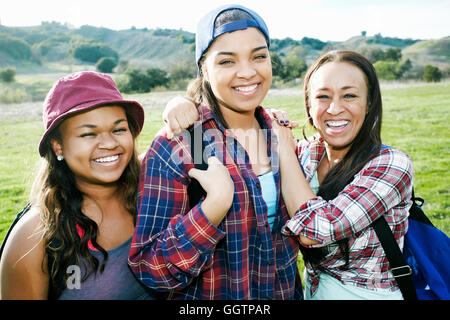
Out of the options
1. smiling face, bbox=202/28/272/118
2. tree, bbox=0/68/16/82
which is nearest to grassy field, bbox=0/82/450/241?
smiling face, bbox=202/28/272/118

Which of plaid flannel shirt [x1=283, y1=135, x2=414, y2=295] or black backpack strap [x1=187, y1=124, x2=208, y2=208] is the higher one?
black backpack strap [x1=187, y1=124, x2=208, y2=208]

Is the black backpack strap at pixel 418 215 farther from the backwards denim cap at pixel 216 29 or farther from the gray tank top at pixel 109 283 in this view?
the gray tank top at pixel 109 283

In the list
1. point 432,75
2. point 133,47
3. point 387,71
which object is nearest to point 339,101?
point 432,75

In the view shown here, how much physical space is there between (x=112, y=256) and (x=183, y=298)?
553 millimetres

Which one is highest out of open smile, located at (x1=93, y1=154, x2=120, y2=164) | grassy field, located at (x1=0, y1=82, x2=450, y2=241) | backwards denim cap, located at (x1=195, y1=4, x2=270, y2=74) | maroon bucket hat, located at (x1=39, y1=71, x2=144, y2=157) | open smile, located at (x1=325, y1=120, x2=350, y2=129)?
backwards denim cap, located at (x1=195, y1=4, x2=270, y2=74)

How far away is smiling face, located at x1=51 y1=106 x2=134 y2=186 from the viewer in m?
2.01

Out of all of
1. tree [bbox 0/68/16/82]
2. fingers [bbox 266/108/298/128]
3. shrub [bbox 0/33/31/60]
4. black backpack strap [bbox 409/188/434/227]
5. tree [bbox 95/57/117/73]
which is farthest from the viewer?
shrub [bbox 0/33/31/60]

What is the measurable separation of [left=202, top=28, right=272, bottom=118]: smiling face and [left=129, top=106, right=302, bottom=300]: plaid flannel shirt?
209 millimetres

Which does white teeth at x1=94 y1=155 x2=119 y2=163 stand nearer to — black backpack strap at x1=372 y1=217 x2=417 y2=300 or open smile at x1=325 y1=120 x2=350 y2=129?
open smile at x1=325 y1=120 x2=350 y2=129

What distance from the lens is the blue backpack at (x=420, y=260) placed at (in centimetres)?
201

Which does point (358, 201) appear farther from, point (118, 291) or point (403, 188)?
point (118, 291)

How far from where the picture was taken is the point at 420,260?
2.12 metres

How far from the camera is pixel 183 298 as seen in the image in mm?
2035

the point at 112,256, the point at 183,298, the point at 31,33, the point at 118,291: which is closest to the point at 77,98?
the point at 112,256
